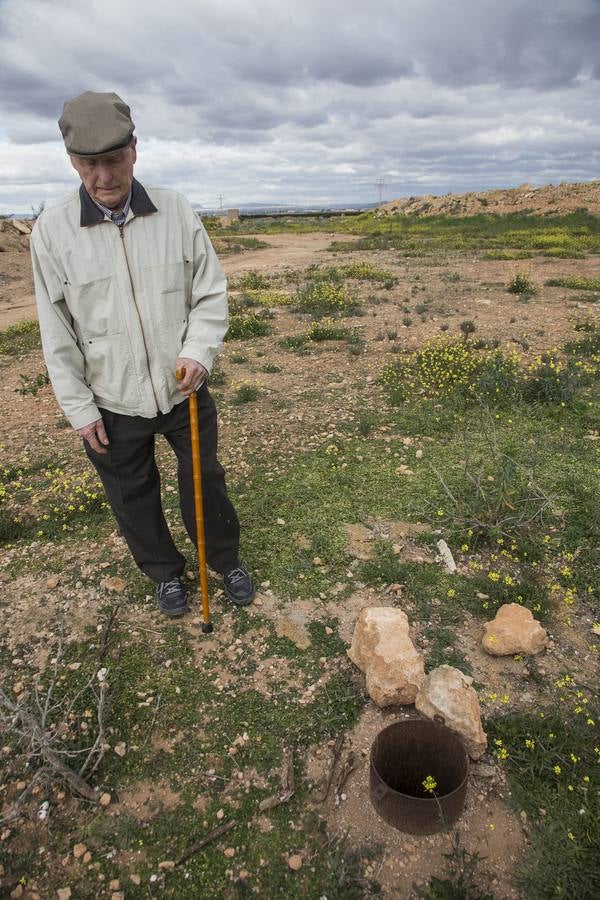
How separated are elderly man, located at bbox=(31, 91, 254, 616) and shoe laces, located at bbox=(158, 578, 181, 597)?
53 cm

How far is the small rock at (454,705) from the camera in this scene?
7.90 ft

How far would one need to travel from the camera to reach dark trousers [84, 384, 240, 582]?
2.92m

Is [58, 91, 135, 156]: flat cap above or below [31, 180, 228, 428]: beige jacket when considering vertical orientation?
above

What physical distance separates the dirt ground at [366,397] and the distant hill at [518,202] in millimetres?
17019

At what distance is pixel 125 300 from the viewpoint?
2529 mm

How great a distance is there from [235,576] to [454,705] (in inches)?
58.1

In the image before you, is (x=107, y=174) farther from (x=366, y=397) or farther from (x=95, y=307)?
(x=366, y=397)

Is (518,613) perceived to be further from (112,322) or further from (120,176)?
(120,176)

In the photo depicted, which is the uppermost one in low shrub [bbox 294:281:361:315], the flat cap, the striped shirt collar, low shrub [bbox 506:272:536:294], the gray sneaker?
the flat cap

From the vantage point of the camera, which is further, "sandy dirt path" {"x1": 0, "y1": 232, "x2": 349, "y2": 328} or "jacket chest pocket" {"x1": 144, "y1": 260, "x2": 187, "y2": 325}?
"sandy dirt path" {"x1": 0, "y1": 232, "x2": 349, "y2": 328}

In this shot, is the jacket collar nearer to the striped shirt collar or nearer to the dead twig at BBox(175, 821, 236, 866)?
the striped shirt collar

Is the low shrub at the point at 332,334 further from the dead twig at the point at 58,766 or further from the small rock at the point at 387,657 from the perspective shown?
the dead twig at the point at 58,766

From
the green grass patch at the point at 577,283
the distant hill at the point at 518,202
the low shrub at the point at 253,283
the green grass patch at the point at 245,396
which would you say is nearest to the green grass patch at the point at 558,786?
the green grass patch at the point at 245,396

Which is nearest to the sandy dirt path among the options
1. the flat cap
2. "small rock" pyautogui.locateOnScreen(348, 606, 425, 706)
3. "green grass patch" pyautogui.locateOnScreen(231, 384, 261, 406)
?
"green grass patch" pyautogui.locateOnScreen(231, 384, 261, 406)
